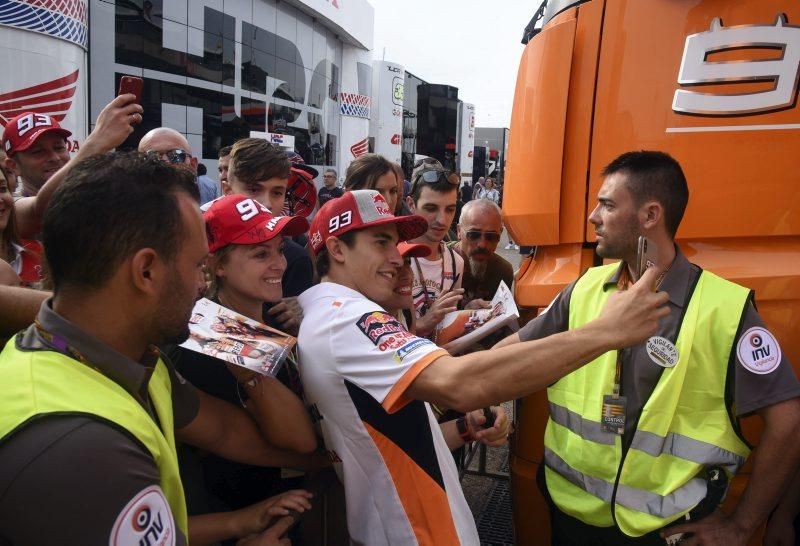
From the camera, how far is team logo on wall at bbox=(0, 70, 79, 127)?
33.7 feet

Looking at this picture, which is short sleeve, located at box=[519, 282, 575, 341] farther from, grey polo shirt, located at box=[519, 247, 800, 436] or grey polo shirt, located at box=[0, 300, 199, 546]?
grey polo shirt, located at box=[0, 300, 199, 546]

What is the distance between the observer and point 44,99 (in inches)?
421

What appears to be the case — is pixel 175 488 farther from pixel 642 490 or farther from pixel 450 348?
pixel 450 348

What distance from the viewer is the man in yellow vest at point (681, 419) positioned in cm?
185

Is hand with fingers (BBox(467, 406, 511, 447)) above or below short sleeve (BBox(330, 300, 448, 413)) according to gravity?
below

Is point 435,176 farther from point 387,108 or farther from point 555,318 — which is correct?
point 387,108

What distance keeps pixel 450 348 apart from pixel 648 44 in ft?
4.86

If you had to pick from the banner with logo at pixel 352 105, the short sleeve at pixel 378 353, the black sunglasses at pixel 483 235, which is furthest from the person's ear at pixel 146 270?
the banner with logo at pixel 352 105

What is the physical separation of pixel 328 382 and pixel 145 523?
29.5 inches

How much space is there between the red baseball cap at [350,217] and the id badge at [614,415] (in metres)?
0.90

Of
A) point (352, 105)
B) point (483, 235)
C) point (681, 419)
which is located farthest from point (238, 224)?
point (352, 105)

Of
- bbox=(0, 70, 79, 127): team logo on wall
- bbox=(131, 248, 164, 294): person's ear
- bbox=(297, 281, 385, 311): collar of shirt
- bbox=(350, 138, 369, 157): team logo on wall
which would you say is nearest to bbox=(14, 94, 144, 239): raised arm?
bbox=(297, 281, 385, 311): collar of shirt

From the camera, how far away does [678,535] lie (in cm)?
188

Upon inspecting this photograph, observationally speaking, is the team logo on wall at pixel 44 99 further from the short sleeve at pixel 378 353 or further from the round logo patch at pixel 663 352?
the round logo patch at pixel 663 352
